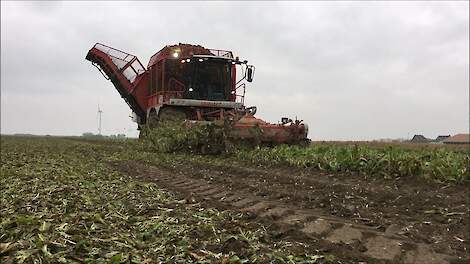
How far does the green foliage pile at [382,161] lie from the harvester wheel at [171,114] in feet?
16.1

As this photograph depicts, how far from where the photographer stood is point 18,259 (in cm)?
249

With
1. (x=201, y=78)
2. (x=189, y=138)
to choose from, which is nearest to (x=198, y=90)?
(x=201, y=78)

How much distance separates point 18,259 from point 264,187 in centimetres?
539

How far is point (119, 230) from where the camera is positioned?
3.67m

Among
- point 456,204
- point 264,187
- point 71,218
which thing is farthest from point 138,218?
point 456,204

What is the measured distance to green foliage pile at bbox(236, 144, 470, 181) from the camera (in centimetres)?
784

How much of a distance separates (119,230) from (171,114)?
1283 centimetres

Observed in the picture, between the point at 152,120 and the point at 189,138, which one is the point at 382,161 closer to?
the point at 189,138

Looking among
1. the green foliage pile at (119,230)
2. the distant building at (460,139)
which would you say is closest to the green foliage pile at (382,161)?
the green foliage pile at (119,230)

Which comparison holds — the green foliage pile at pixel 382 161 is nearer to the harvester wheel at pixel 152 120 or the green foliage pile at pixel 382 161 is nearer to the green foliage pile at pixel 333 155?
the green foliage pile at pixel 333 155

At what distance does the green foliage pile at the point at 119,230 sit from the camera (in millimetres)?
2779

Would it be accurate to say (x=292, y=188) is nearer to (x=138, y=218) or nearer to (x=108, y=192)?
(x=108, y=192)

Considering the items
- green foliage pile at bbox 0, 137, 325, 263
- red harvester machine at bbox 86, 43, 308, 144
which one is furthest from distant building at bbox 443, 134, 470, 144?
green foliage pile at bbox 0, 137, 325, 263

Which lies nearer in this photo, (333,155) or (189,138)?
(333,155)
